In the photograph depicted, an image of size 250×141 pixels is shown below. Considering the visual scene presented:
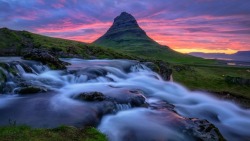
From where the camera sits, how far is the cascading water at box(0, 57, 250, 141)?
18938mm

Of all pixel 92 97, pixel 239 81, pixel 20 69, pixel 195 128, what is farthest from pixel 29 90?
pixel 239 81

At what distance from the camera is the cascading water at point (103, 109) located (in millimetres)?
18938

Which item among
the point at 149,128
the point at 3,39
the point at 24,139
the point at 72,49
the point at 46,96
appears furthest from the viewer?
the point at 72,49

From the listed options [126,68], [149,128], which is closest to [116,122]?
[149,128]

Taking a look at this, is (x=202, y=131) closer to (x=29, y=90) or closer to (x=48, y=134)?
(x=48, y=134)

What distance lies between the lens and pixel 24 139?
43.0 feet

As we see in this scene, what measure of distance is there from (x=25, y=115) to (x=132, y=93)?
475 inches

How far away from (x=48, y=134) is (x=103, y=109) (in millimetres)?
8586

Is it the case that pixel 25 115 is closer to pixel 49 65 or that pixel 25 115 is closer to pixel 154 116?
pixel 154 116

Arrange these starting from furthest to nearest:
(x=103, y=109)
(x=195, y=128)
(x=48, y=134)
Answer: (x=103, y=109) → (x=195, y=128) → (x=48, y=134)

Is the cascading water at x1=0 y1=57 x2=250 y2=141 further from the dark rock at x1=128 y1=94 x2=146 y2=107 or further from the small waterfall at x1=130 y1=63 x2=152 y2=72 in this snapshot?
the small waterfall at x1=130 y1=63 x2=152 y2=72

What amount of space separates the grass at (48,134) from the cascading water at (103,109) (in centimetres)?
268

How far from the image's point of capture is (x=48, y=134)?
1420 cm

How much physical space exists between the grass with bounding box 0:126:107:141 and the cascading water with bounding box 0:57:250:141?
105 inches
